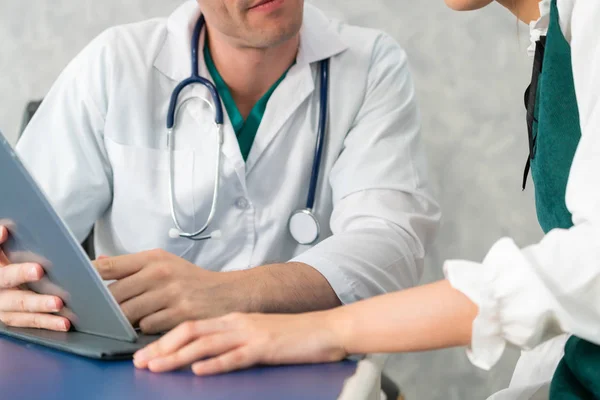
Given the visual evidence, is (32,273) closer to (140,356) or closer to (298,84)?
(140,356)

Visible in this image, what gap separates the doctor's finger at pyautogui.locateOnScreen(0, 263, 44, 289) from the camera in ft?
2.98

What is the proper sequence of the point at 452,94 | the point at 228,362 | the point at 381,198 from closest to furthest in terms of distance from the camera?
the point at 228,362, the point at 381,198, the point at 452,94

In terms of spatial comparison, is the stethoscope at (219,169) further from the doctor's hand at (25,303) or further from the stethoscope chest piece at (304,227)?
the doctor's hand at (25,303)

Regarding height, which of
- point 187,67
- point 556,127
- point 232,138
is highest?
point 556,127

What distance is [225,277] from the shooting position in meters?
1.04

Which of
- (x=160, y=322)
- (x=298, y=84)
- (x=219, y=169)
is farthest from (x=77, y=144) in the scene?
(x=160, y=322)

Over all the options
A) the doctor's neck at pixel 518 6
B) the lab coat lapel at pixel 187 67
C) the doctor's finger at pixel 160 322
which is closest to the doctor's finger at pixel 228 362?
the doctor's finger at pixel 160 322

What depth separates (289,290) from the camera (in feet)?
3.52

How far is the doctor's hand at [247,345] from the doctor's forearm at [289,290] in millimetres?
208

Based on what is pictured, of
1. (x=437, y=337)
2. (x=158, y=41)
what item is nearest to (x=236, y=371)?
(x=437, y=337)

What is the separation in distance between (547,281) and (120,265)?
54cm

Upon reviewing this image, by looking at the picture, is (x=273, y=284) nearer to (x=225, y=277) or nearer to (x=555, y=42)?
(x=225, y=277)

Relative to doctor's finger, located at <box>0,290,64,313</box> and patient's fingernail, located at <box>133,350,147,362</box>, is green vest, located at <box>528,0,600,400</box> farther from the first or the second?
doctor's finger, located at <box>0,290,64,313</box>

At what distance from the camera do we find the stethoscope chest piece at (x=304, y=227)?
1425 millimetres
